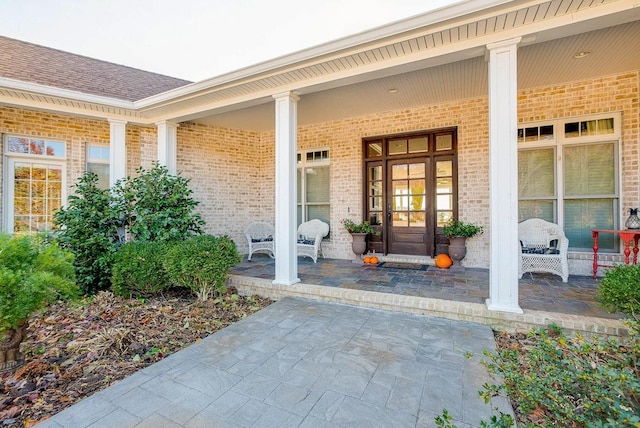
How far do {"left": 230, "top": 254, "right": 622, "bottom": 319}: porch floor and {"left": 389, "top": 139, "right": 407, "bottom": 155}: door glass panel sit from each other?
2298mm

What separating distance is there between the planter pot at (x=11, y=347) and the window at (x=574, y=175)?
665cm

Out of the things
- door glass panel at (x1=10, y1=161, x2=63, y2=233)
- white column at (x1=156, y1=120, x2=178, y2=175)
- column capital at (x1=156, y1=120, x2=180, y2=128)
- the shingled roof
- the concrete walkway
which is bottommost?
the concrete walkway

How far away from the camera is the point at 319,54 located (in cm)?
350

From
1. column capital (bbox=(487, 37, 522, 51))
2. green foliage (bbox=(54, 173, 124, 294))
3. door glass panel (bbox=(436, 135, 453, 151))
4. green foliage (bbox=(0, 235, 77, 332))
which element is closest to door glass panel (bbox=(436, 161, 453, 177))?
door glass panel (bbox=(436, 135, 453, 151))

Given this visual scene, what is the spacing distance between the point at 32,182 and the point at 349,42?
627 centimetres

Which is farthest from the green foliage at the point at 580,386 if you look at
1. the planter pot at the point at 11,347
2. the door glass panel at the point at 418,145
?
the door glass panel at the point at 418,145

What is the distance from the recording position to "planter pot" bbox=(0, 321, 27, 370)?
7.77ft

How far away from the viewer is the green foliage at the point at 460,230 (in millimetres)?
5113

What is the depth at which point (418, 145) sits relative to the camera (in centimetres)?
590

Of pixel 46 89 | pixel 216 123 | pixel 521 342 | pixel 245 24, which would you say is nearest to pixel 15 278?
pixel 46 89

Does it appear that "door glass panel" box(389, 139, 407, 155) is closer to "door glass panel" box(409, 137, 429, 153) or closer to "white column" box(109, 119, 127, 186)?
"door glass panel" box(409, 137, 429, 153)

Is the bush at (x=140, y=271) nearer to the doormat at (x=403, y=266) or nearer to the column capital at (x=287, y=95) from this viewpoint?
the column capital at (x=287, y=95)

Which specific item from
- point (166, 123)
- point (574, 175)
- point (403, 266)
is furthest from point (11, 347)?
point (574, 175)

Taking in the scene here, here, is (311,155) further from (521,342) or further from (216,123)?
(521,342)
